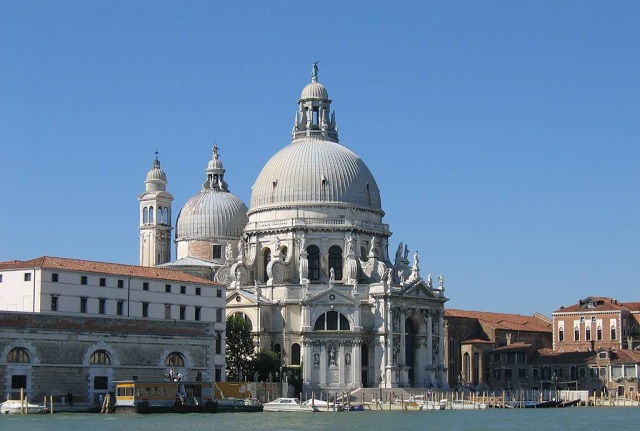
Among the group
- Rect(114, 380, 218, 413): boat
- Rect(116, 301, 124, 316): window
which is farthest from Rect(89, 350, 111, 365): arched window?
Rect(116, 301, 124, 316): window

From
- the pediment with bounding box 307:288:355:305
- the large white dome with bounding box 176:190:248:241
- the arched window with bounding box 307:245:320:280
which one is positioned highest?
the large white dome with bounding box 176:190:248:241

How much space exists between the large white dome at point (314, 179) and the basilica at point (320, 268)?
7cm

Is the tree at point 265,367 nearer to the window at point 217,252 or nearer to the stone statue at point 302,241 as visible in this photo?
the stone statue at point 302,241

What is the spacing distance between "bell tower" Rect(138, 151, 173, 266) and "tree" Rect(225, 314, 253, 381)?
17300mm

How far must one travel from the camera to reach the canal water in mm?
51625

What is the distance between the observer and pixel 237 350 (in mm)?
79188

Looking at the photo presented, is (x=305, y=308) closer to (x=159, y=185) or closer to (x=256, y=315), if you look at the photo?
(x=256, y=315)

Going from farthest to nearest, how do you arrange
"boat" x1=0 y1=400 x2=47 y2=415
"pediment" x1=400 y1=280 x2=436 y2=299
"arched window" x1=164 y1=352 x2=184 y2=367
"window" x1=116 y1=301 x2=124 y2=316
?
"pediment" x1=400 y1=280 x2=436 y2=299
"window" x1=116 y1=301 x2=124 y2=316
"arched window" x1=164 y1=352 x2=184 y2=367
"boat" x1=0 y1=400 x2=47 y2=415

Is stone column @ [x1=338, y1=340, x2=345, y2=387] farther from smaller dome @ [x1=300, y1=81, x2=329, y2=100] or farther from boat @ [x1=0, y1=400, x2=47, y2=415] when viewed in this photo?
boat @ [x1=0, y1=400, x2=47, y2=415]

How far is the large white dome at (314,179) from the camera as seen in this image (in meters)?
88.3

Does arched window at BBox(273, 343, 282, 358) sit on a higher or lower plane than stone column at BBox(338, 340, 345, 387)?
higher

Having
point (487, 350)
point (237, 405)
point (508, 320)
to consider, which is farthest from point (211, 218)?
point (237, 405)

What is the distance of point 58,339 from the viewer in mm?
59938

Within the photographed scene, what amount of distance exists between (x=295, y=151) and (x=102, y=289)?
26969 millimetres
